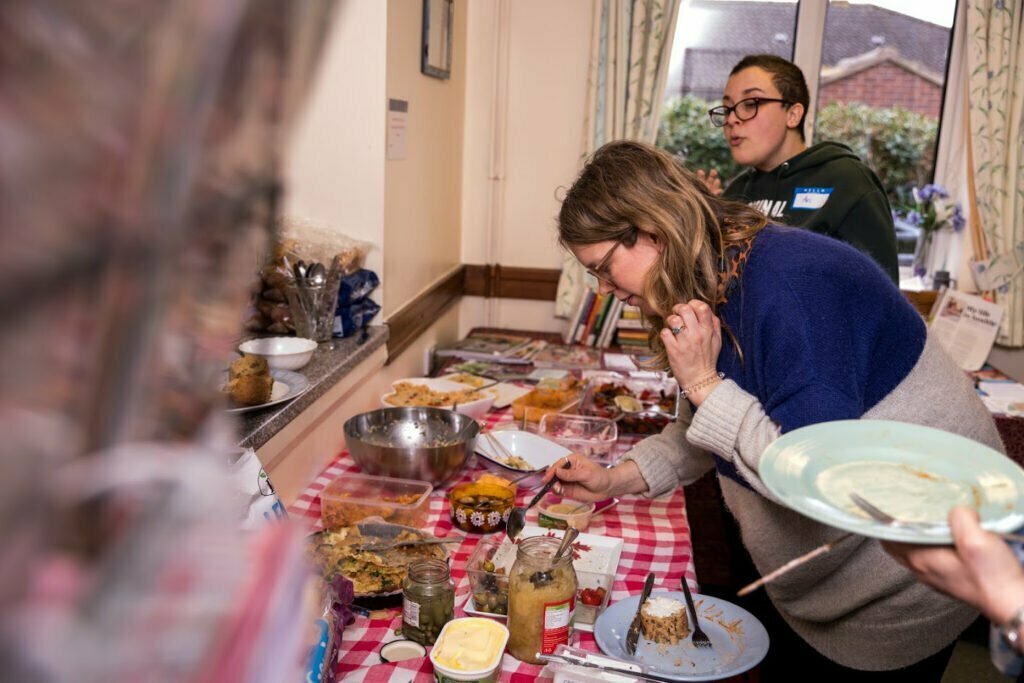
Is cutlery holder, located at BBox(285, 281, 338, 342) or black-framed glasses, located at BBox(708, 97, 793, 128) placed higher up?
black-framed glasses, located at BBox(708, 97, 793, 128)

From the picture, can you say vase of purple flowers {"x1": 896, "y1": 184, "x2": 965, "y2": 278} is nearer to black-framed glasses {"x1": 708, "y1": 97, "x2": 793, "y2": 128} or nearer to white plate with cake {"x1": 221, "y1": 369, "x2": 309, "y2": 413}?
black-framed glasses {"x1": 708, "y1": 97, "x2": 793, "y2": 128}

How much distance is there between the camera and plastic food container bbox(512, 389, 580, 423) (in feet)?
8.10

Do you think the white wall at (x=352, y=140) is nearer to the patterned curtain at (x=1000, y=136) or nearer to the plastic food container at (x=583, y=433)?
the plastic food container at (x=583, y=433)

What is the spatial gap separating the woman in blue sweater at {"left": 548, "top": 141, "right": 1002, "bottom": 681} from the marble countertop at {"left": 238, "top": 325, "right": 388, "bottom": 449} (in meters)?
0.63

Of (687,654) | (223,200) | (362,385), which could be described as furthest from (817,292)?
(362,385)

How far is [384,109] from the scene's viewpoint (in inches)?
96.5

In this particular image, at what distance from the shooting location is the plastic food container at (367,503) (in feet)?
5.56

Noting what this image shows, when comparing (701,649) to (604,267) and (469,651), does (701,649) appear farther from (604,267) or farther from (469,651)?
(604,267)

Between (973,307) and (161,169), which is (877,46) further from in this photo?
(161,169)

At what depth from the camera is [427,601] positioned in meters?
1.33

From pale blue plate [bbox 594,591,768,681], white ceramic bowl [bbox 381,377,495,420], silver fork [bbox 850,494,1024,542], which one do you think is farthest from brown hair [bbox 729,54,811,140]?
silver fork [bbox 850,494,1024,542]

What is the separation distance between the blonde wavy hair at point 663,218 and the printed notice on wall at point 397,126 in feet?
3.64

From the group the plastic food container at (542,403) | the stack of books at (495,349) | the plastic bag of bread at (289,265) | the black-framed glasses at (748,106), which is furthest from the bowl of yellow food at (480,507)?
the black-framed glasses at (748,106)

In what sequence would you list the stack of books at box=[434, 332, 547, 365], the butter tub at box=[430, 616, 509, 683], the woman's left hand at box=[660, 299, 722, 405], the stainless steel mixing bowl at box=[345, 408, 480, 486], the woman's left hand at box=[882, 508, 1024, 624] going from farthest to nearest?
the stack of books at box=[434, 332, 547, 365]
the stainless steel mixing bowl at box=[345, 408, 480, 486]
the woman's left hand at box=[660, 299, 722, 405]
the butter tub at box=[430, 616, 509, 683]
the woman's left hand at box=[882, 508, 1024, 624]
